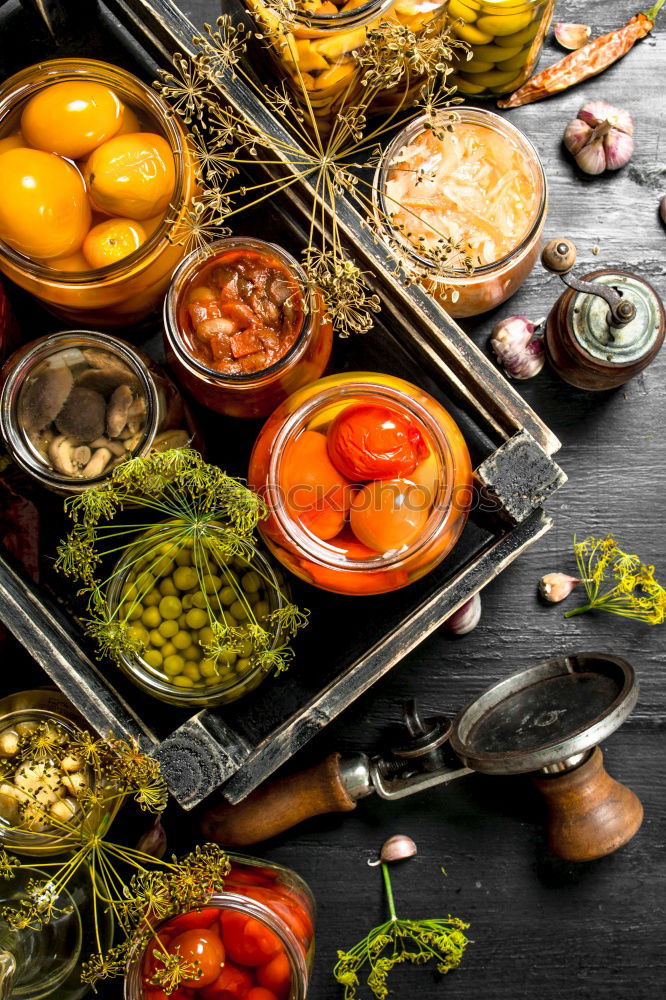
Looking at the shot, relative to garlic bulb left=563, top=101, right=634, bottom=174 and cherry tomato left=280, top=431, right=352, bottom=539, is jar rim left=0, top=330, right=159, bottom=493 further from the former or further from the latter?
garlic bulb left=563, top=101, right=634, bottom=174

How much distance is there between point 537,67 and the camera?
145 centimetres

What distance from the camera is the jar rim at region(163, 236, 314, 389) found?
3.54 feet

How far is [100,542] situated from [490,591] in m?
0.65

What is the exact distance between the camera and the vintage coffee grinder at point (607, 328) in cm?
131

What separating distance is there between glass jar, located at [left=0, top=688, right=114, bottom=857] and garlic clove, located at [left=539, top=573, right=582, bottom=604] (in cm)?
76

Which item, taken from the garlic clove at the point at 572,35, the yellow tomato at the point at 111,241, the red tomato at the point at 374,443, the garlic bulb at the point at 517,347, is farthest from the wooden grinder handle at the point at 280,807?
the garlic clove at the point at 572,35

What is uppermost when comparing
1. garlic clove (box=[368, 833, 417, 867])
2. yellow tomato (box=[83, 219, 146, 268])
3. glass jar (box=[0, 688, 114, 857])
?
yellow tomato (box=[83, 219, 146, 268])

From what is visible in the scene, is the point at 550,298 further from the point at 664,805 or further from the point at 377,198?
the point at 664,805

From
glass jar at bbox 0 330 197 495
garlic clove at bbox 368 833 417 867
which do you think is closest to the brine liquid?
glass jar at bbox 0 330 197 495

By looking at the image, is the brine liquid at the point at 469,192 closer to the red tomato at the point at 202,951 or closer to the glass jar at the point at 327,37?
the glass jar at the point at 327,37

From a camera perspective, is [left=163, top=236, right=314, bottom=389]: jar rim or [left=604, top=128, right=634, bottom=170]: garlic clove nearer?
[left=163, top=236, right=314, bottom=389]: jar rim

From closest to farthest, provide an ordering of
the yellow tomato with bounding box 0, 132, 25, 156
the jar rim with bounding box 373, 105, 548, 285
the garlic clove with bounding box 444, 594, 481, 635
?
1. the yellow tomato with bounding box 0, 132, 25, 156
2. the jar rim with bounding box 373, 105, 548, 285
3. the garlic clove with bounding box 444, 594, 481, 635

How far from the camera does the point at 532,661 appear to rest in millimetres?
1444

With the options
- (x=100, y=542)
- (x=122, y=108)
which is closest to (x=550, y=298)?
(x=122, y=108)
